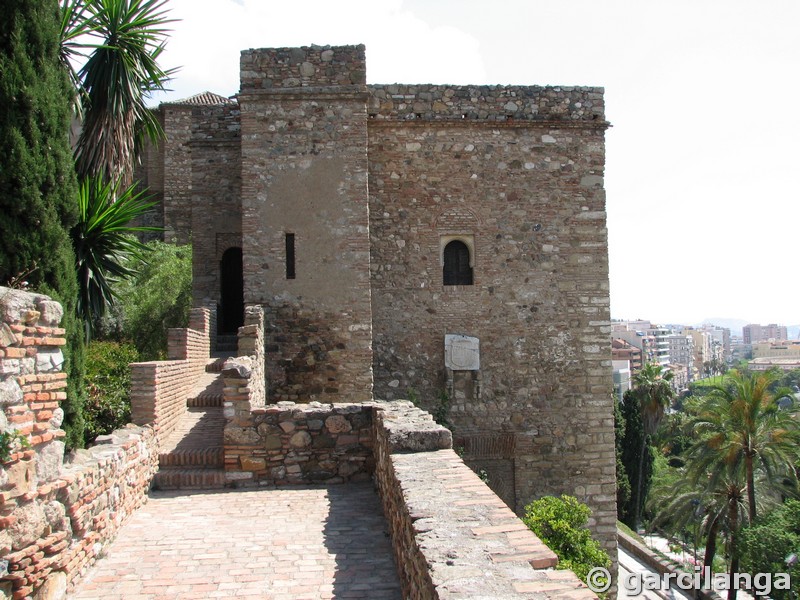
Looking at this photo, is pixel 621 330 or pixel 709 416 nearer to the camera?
pixel 709 416

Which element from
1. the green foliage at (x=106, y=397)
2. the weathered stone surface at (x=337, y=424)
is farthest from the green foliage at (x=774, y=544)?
the green foliage at (x=106, y=397)

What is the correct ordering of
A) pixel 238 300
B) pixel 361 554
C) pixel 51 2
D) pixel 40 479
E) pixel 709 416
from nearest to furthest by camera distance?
pixel 40 479 → pixel 361 554 → pixel 51 2 → pixel 238 300 → pixel 709 416

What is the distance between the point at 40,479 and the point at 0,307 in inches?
45.6

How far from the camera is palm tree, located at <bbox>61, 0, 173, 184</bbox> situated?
8.77 m

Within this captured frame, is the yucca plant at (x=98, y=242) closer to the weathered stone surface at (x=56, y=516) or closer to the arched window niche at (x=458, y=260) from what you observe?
the weathered stone surface at (x=56, y=516)

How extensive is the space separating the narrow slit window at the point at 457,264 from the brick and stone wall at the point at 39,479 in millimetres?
7208

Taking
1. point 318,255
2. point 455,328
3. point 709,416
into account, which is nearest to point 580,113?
point 455,328

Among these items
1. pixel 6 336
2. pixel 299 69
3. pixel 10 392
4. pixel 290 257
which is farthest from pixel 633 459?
pixel 6 336

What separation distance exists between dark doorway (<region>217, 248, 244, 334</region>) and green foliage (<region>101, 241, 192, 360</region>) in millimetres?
856

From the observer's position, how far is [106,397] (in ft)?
28.5

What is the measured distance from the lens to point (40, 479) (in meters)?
4.36

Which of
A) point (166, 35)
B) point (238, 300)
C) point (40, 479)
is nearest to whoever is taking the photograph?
point (40, 479)

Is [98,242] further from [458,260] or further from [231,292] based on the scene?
Answer: [458,260]

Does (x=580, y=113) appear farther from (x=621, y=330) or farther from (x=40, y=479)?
(x=621, y=330)
